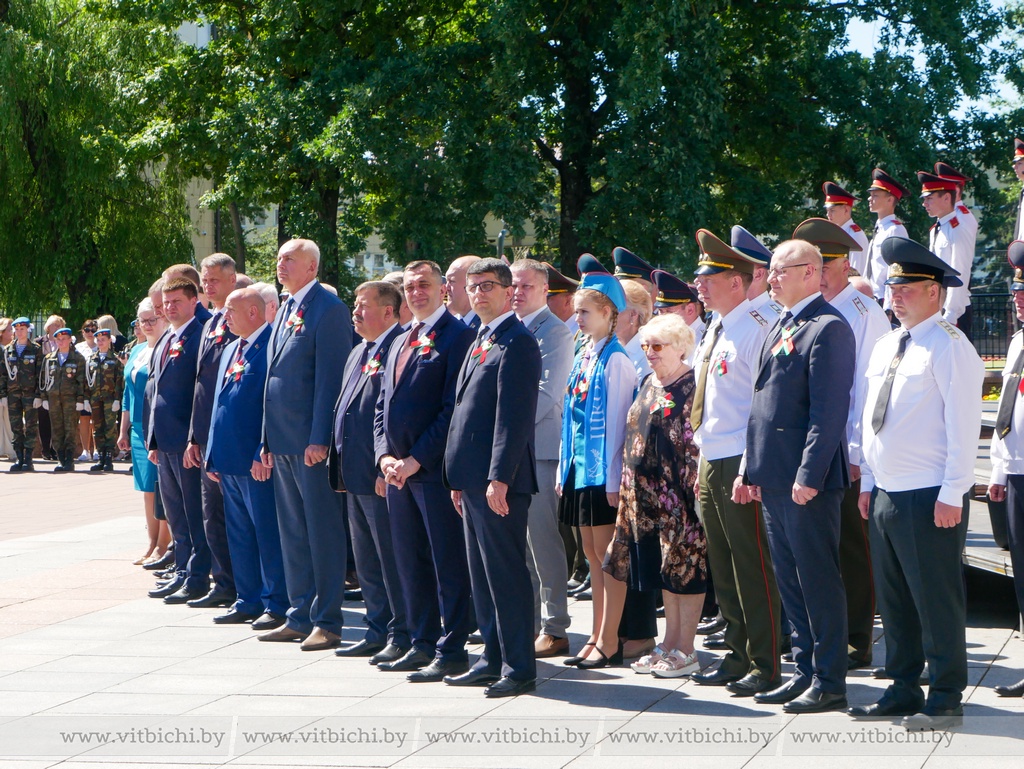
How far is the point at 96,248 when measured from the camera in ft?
89.9

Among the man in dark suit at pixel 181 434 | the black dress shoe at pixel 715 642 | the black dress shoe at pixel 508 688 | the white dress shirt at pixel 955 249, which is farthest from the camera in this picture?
the white dress shirt at pixel 955 249

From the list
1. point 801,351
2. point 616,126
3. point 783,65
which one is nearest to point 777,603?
point 801,351

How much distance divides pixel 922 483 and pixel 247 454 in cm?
435

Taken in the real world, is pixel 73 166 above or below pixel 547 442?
above

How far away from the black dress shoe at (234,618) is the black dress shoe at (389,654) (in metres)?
1.55

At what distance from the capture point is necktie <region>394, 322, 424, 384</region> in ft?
21.8

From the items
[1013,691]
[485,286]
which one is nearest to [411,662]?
[485,286]

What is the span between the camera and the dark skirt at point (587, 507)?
6586 mm

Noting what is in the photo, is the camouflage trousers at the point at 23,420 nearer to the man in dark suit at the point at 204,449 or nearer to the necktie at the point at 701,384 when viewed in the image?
the man in dark suit at the point at 204,449

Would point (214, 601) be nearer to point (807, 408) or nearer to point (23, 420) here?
point (807, 408)

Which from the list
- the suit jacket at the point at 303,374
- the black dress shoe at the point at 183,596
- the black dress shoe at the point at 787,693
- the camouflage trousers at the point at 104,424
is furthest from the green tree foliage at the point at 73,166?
the black dress shoe at the point at 787,693

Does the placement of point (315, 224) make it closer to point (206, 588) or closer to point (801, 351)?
point (206, 588)

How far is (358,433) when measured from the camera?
6.91 meters

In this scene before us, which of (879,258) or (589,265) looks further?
(879,258)
